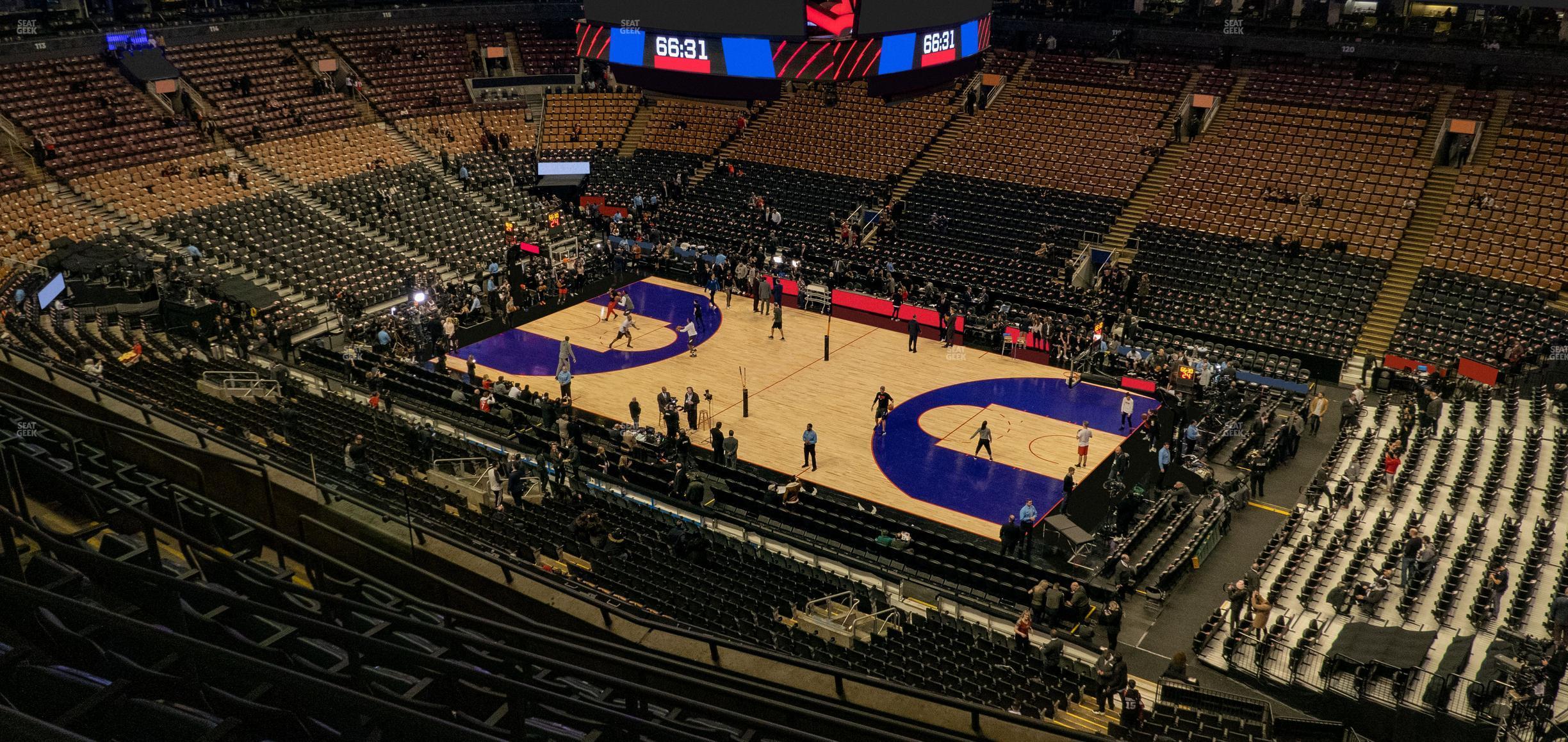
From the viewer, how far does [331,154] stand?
4341cm

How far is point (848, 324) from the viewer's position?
35875 mm

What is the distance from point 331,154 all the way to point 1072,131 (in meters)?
29.4

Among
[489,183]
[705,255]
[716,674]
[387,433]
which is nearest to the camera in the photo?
[716,674]

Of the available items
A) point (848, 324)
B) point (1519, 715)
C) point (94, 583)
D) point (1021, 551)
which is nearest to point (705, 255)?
point (848, 324)

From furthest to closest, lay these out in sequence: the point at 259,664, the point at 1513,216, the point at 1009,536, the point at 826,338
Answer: the point at 1513,216 → the point at 826,338 → the point at 1009,536 → the point at 259,664

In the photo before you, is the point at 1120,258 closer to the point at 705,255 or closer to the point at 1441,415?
the point at 1441,415

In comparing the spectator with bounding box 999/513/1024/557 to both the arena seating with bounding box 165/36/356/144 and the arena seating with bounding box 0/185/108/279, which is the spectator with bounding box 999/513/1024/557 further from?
the arena seating with bounding box 165/36/356/144

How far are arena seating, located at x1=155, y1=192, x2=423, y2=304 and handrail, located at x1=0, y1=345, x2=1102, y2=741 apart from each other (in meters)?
17.5

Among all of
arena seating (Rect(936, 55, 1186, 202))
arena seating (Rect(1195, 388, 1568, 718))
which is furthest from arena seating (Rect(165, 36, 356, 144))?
arena seating (Rect(1195, 388, 1568, 718))

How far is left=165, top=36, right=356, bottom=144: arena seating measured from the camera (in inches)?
1704

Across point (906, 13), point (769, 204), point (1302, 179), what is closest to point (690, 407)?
point (906, 13)

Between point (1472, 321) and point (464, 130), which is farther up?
point (464, 130)

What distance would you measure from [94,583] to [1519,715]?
1708cm

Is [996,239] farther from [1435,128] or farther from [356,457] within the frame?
[356,457]
